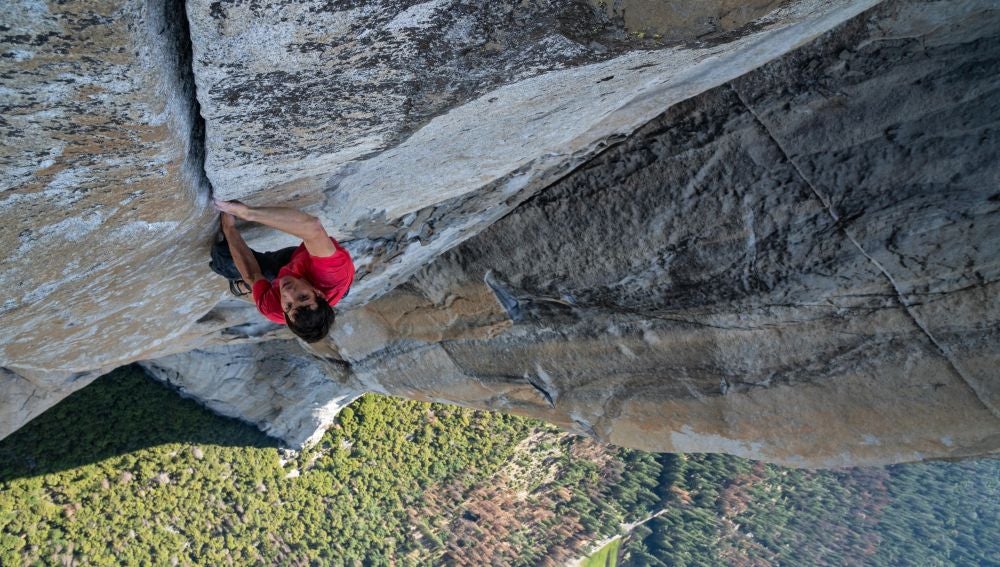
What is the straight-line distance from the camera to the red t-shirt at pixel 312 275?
3.12 m

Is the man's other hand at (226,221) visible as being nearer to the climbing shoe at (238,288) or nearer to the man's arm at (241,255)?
the man's arm at (241,255)

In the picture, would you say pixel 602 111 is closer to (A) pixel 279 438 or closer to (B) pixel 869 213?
(B) pixel 869 213

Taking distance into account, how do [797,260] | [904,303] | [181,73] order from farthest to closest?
[797,260] < [904,303] < [181,73]

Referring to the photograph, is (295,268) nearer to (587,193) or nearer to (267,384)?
(587,193)

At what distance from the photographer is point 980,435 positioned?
3.18 m

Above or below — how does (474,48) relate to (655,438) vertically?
above

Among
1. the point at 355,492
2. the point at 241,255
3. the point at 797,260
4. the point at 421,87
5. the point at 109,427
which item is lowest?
the point at 355,492

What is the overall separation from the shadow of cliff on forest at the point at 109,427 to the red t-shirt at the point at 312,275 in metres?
4.70

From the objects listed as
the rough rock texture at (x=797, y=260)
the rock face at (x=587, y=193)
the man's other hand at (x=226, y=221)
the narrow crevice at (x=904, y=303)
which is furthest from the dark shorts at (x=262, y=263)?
the narrow crevice at (x=904, y=303)

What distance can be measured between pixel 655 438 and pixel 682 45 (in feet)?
9.38

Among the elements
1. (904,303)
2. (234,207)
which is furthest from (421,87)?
(904,303)

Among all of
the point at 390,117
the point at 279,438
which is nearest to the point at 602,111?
the point at 390,117

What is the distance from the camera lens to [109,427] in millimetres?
7047

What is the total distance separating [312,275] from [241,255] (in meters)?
0.35
